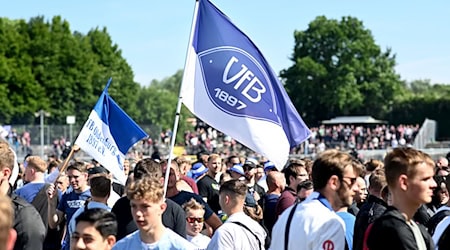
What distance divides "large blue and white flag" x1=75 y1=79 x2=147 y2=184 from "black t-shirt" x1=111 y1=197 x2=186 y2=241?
3648mm

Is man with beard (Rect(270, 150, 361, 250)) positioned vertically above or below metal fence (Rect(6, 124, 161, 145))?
above

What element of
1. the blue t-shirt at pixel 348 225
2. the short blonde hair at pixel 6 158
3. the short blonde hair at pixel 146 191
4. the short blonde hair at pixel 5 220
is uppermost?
the short blonde hair at pixel 6 158

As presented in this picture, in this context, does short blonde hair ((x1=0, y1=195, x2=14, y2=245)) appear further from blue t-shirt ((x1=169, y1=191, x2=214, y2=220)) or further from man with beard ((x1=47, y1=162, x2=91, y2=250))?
man with beard ((x1=47, y1=162, x2=91, y2=250))

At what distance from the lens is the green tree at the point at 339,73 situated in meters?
98.5

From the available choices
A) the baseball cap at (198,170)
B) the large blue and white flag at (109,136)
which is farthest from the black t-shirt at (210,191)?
the baseball cap at (198,170)

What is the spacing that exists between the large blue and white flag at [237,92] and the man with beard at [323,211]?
341cm

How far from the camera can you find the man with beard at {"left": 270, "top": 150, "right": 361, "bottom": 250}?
5523 mm

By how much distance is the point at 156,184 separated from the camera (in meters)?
5.94

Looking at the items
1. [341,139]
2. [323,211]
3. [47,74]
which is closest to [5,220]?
[323,211]

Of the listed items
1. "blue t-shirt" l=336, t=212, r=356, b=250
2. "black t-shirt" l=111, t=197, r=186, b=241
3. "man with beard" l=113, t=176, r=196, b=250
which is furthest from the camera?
"black t-shirt" l=111, t=197, r=186, b=241

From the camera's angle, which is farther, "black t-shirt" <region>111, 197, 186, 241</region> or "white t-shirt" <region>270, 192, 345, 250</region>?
"black t-shirt" <region>111, 197, 186, 241</region>

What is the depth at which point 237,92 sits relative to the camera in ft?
31.4

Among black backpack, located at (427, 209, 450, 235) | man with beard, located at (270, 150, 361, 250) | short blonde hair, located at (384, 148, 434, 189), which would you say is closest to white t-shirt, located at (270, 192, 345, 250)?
man with beard, located at (270, 150, 361, 250)

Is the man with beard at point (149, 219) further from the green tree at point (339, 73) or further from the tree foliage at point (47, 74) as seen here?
the green tree at point (339, 73)
